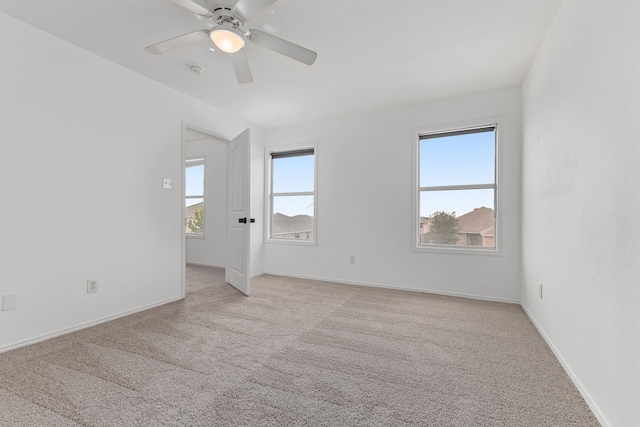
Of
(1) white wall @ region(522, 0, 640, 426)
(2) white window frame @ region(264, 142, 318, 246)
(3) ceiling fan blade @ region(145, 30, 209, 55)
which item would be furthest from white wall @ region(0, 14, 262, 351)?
(1) white wall @ region(522, 0, 640, 426)

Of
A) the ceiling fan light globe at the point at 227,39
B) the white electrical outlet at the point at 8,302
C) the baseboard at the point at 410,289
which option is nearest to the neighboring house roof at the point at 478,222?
the baseboard at the point at 410,289

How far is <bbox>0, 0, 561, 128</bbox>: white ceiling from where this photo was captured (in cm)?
205

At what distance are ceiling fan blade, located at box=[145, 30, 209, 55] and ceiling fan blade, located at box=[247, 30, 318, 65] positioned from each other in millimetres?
322

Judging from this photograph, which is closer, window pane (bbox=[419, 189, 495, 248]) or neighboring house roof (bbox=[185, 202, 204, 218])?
window pane (bbox=[419, 189, 495, 248])

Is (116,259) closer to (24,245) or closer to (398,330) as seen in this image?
(24,245)

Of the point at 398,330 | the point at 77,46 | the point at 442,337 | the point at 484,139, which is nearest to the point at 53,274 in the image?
the point at 77,46

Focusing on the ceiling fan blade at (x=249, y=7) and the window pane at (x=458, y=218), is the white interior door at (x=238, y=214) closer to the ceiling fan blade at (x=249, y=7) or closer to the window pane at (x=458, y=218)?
the ceiling fan blade at (x=249, y=7)

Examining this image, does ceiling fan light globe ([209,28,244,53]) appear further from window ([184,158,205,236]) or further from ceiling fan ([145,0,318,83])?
window ([184,158,205,236])

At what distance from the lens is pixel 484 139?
11.8 feet

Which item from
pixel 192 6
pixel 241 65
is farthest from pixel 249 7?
pixel 241 65

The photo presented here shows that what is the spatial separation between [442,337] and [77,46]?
13.1 ft

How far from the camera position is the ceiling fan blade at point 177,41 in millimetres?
2006

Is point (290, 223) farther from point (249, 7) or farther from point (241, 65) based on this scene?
point (249, 7)

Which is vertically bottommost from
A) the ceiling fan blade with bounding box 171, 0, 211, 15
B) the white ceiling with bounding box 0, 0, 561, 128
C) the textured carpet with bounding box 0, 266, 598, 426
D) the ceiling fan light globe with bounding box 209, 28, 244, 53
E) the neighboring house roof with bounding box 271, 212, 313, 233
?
the textured carpet with bounding box 0, 266, 598, 426
